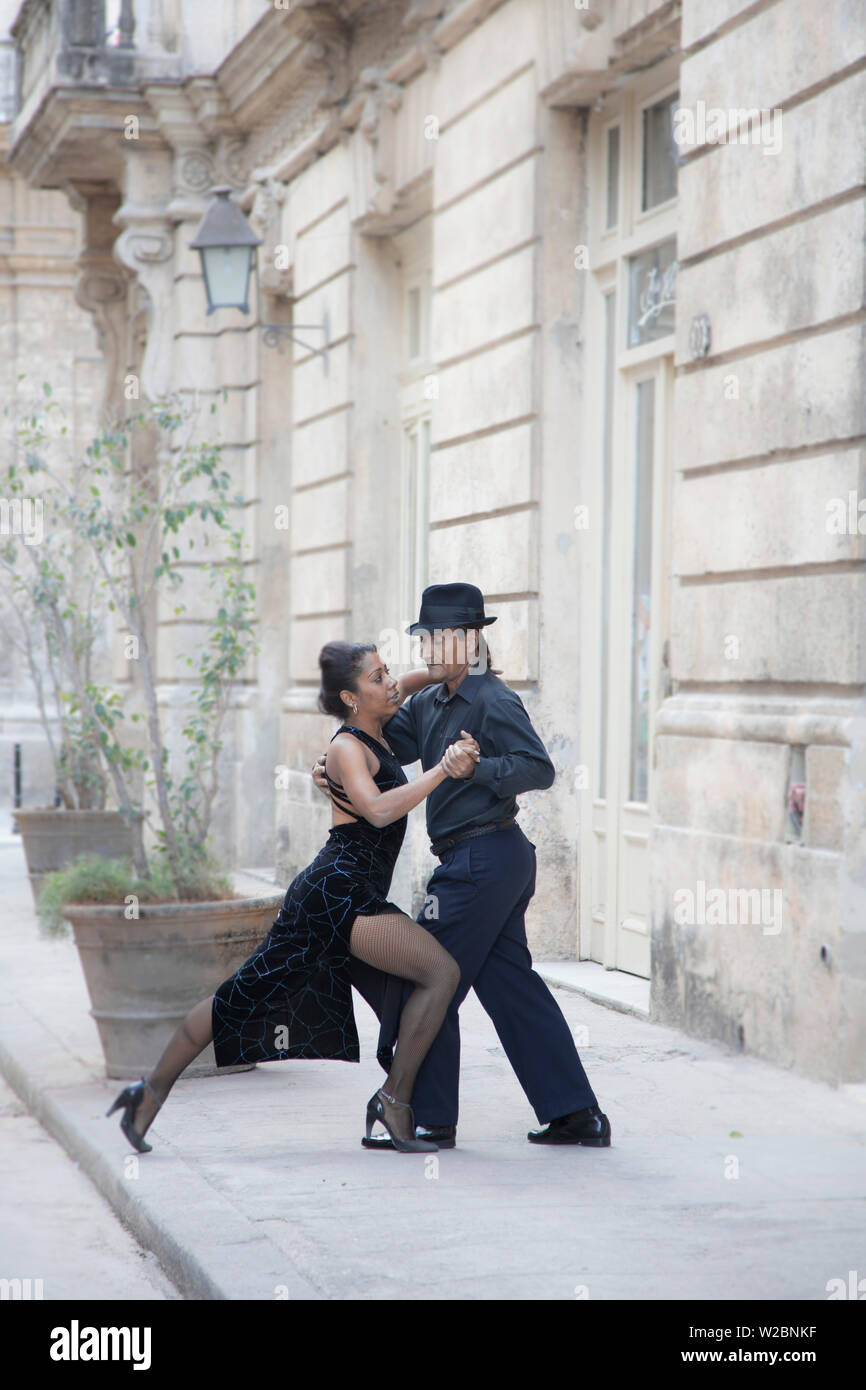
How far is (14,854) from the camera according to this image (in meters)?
17.7

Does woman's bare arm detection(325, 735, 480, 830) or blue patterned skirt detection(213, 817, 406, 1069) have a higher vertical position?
woman's bare arm detection(325, 735, 480, 830)

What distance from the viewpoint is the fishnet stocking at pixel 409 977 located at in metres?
5.48

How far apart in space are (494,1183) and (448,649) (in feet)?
5.08

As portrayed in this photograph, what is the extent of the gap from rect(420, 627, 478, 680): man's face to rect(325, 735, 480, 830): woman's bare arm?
0.25 metres

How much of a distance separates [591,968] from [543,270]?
3.45 metres

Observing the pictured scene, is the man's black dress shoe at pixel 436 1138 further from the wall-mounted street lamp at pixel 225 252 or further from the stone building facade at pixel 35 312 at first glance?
the stone building facade at pixel 35 312

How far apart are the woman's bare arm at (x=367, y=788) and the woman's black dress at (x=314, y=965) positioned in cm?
7

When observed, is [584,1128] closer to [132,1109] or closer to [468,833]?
[468,833]

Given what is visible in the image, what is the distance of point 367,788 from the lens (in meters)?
5.53

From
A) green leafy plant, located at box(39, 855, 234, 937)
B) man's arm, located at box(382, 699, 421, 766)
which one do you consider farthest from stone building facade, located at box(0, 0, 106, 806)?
man's arm, located at box(382, 699, 421, 766)

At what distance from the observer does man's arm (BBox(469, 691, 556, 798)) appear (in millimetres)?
5375

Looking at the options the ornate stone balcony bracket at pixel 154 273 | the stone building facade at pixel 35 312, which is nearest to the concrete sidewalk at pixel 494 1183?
the ornate stone balcony bracket at pixel 154 273

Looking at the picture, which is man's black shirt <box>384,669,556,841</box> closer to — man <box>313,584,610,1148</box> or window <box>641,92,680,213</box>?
man <box>313,584,610,1148</box>

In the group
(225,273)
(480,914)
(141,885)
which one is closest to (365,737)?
(480,914)
